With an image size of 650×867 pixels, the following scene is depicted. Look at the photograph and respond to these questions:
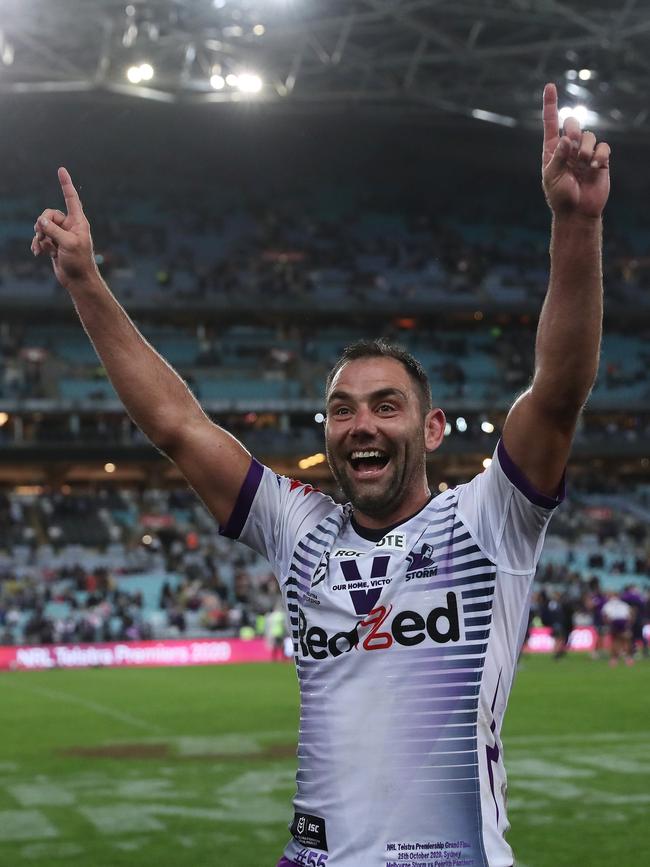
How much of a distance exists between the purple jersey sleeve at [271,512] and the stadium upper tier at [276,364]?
4859 cm

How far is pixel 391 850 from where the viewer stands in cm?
308

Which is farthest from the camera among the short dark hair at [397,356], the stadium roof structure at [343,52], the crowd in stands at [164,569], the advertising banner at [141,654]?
the stadium roof structure at [343,52]

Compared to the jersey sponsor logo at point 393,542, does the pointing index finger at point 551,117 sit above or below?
above

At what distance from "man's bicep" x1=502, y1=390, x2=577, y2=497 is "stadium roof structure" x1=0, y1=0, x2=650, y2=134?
34.3 metres

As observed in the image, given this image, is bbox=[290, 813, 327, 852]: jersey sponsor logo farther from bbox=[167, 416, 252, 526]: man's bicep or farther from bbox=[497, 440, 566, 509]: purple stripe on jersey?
bbox=[497, 440, 566, 509]: purple stripe on jersey

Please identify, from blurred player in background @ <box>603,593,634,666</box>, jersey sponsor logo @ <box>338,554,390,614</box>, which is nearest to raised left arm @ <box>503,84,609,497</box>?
jersey sponsor logo @ <box>338,554,390,614</box>

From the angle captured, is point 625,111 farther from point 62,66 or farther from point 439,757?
point 439,757

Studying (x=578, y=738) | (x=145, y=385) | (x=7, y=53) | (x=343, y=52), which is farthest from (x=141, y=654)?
(x=145, y=385)

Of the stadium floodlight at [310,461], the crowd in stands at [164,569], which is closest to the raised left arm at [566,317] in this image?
the crowd in stands at [164,569]

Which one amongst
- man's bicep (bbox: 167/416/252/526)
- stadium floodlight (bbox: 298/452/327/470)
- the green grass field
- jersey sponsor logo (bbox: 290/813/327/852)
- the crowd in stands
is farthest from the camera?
stadium floodlight (bbox: 298/452/327/470)

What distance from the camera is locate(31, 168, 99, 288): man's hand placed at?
3787 millimetres

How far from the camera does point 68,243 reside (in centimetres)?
379

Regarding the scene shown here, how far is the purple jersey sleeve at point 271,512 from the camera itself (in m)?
3.62

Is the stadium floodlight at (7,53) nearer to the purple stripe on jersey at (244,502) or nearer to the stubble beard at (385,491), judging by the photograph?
the purple stripe on jersey at (244,502)
